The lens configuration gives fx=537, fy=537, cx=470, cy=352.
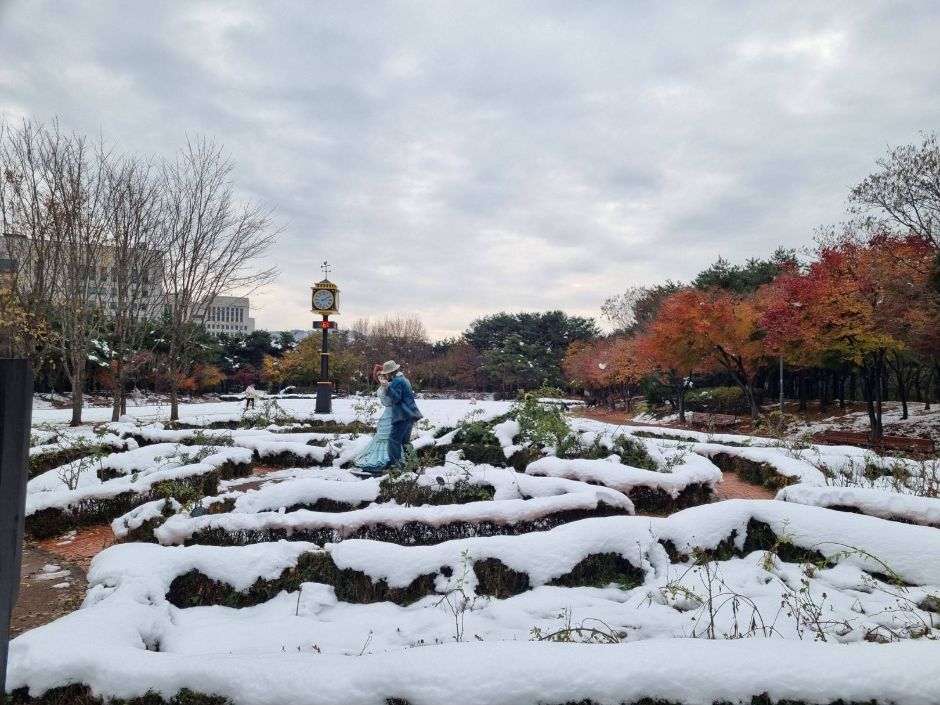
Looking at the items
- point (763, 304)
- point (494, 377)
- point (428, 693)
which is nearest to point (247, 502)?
point (428, 693)

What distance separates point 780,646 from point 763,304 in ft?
62.7

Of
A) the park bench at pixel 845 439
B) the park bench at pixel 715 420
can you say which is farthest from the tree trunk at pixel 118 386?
the park bench at pixel 715 420

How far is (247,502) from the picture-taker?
18.7 ft

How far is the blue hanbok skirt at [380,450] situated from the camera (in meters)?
7.89

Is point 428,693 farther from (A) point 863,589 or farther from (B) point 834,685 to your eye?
(A) point 863,589

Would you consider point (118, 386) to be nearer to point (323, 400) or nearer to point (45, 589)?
point (323, 400)

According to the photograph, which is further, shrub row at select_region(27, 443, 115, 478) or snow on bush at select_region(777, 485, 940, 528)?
shrub row at select_region(27, 443, 115, 478)

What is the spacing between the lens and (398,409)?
7742 millimetres

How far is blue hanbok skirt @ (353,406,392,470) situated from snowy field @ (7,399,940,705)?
905 mm

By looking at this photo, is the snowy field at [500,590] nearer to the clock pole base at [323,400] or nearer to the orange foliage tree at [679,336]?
the clock pole base at [323,400]

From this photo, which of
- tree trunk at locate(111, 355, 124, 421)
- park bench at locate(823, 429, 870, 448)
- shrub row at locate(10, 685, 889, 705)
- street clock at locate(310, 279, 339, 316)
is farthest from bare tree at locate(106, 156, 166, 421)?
park bench at locate(823, 429, 870, 448)

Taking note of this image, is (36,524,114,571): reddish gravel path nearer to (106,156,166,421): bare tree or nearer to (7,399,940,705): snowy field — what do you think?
(7,399,940,705): snowy field

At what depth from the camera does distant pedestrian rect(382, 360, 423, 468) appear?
7746mm

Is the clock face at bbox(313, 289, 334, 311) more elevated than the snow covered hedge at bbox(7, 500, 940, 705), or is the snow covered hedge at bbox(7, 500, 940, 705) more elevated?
the clock face at bbox(313, 289, 334, 311)
